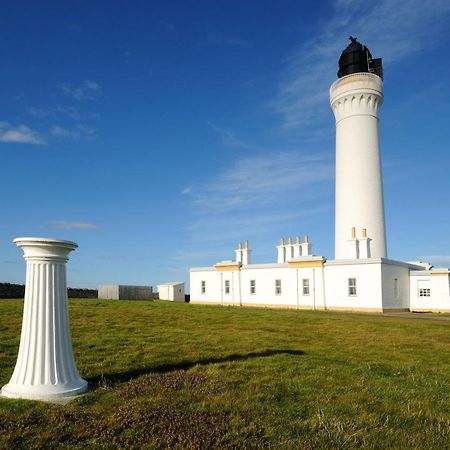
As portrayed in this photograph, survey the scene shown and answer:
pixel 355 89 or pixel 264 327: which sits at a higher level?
pixel 355 89

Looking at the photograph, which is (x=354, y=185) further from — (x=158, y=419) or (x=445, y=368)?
(x=158, y=419)

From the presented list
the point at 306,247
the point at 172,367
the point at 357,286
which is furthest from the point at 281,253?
the point at 172,367

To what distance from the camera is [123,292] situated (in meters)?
39.6

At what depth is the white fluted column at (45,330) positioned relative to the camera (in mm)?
5891

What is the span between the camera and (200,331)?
1358cm

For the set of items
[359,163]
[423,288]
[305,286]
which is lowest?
[423,288]

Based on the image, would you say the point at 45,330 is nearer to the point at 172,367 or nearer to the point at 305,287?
the point at 172,367

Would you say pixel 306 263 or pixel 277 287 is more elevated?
pixel 306 263

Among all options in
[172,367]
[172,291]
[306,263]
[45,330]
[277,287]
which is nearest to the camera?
[45,330]

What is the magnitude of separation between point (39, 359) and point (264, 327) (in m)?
10.7

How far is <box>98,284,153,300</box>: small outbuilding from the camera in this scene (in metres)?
39.2

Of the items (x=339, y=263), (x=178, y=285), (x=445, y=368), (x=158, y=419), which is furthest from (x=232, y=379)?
(x=178, y=285)

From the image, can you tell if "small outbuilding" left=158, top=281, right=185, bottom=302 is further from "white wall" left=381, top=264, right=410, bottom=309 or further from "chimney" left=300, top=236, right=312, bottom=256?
"white wall" left=381, top=264, right=410, bottom=309

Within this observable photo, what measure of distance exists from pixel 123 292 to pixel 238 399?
35.3 meters
